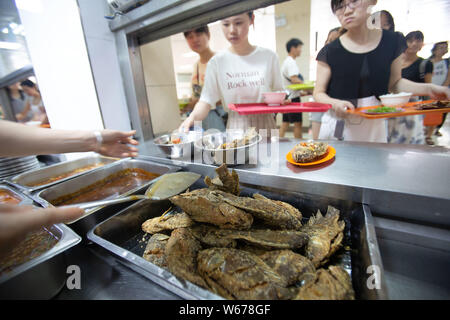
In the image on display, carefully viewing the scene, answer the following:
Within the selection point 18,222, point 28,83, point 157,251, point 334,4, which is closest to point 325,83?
point 334,4

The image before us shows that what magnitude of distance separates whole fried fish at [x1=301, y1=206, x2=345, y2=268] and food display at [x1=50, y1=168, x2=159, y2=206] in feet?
4.27

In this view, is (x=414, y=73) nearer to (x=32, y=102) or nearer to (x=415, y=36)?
(x=415, y=36)

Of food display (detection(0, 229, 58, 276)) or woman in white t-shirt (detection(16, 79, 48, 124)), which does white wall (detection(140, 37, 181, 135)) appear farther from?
food display (detection(0, 229, 58, 276))

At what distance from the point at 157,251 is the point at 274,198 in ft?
2.35

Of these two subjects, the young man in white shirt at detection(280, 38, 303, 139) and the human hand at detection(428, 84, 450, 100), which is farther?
the young man in white shirt at detection(280, 38, 303, 139)

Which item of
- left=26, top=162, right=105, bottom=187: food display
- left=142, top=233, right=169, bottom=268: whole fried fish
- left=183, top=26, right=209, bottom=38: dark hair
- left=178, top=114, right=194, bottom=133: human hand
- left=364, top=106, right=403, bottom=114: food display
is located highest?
left=183, top=26, right=209, bottom=38: dark hair

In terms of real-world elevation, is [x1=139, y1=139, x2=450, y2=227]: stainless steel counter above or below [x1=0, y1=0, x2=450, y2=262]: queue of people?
below

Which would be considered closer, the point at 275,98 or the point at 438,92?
the point at 438,92

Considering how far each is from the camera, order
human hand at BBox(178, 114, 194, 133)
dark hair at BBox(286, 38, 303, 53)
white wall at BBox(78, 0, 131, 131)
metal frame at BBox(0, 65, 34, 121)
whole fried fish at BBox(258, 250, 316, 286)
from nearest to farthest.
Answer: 1. whole fried fish at BBox(258, 250, 316, 286)
2. dark hair at BBox(286, 38, 303, 53)
3. human hand at BBox(178, 114, 194, 133)
4. white wall at BBox(78, 0, 131, 131)
5. metal frame at BBox(0, 65, 34, 121)

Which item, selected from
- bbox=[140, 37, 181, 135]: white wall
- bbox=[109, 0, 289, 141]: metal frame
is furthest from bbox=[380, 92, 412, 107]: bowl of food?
bbox=[140, 37, 181, 135]: white wall

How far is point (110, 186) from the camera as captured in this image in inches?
65.4

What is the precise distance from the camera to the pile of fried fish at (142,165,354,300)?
0.62 m

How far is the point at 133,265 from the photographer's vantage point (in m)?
0.72
